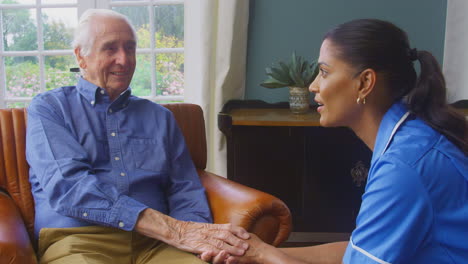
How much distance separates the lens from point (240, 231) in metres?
1.45

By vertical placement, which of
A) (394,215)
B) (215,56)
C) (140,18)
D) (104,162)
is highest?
(140,18)

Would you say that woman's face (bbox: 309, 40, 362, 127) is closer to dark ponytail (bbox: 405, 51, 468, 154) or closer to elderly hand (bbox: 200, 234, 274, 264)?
dark ponytail (bbox: 405, 51, 468, 154)

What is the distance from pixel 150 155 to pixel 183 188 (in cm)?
17

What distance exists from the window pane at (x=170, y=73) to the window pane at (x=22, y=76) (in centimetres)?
75

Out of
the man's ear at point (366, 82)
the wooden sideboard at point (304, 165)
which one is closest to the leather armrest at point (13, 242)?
the man's ear at point (366, 82)

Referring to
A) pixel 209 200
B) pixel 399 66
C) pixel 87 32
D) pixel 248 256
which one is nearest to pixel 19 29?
pixel 87 32

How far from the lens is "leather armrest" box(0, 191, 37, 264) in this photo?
3.77 feet

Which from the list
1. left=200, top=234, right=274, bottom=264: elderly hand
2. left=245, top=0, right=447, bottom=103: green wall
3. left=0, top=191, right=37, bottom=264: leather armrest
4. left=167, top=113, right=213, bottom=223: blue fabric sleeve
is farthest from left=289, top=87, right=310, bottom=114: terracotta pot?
left=0, top=191, right=37, bottom=264: leather armrest

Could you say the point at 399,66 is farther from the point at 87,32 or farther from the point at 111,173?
the point at 87,32

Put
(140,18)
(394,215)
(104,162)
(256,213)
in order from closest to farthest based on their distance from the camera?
(394,215) → (256,213) → (104,162) → (140,18)

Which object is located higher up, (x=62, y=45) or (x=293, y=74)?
(x=62, y=45)

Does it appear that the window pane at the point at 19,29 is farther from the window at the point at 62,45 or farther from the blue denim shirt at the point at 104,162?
the blue denim shirt at the point at 104,162

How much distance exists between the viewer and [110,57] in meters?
1.72

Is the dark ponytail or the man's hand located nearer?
the dark ponytail
